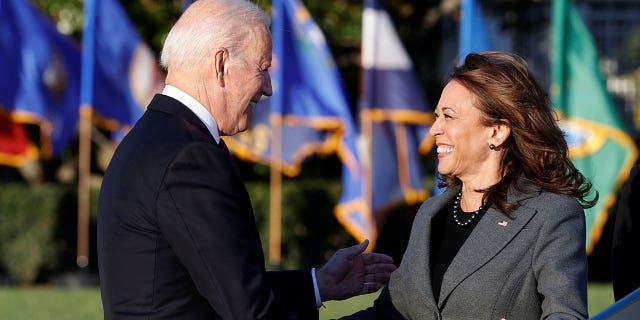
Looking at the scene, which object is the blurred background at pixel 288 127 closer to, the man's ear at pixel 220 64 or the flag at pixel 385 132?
the flag at pixel 385 132

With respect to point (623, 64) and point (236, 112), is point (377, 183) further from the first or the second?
point (236, 112)

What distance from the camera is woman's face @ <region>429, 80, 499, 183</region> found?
3873mm

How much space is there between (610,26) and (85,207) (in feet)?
35.9

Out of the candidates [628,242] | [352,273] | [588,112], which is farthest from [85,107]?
[628,242]

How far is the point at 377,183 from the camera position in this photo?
1401 centimetres

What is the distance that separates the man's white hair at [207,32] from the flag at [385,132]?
1073 cm

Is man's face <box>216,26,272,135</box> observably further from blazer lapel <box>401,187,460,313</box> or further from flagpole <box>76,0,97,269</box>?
flagpole <box>76,0,97,269</box>

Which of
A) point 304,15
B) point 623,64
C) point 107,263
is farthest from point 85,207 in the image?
point 107,263

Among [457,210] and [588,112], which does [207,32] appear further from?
[588,112]

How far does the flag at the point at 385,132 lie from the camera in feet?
45.9

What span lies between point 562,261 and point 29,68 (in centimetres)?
1142

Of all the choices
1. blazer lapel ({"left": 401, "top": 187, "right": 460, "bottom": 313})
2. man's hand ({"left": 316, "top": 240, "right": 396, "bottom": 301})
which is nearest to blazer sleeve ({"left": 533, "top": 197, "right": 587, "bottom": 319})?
blazer lapel ({"left": 401, "top": 187, "right": 460, "bottom": 313})

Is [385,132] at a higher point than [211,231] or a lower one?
lower

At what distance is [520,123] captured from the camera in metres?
3.86
